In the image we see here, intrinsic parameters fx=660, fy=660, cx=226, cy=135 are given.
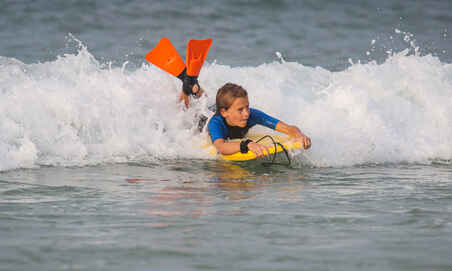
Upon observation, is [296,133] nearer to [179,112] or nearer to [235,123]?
[235,123]

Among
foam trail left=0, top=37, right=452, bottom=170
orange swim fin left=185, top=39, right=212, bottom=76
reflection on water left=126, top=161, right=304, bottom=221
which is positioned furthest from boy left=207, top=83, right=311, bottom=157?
orange swim fin left=185, top=39, right=212, bottom=76

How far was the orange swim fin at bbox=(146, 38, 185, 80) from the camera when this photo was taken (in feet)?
24.6

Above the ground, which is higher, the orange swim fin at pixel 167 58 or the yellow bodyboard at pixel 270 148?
the orange swim fin at pixel 167 58

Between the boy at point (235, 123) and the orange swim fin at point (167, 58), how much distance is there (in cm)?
116

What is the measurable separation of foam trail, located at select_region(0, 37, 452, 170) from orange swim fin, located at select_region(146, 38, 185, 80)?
1.52 feet

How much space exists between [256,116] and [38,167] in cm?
218

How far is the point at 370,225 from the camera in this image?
3896 mm

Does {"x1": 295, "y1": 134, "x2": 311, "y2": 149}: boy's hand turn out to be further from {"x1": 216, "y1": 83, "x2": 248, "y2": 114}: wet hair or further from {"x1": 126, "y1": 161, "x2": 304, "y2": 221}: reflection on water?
{"x1": 216, "y1": 83, "x2": 248, "y2": 114}: wet hair

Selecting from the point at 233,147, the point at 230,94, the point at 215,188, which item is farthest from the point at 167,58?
the point at 215,188

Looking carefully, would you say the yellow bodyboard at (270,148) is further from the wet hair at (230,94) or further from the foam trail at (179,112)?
the wet hair at (230,94)

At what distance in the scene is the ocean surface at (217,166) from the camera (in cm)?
340

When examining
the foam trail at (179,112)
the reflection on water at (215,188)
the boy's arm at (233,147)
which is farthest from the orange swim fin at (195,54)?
the boy's arm at (233,147)

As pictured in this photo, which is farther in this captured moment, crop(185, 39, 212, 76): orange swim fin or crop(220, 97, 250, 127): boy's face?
crop(185, 39, 212, 76): orange swim fin

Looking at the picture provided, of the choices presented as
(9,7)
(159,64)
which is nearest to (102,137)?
(159,64)
